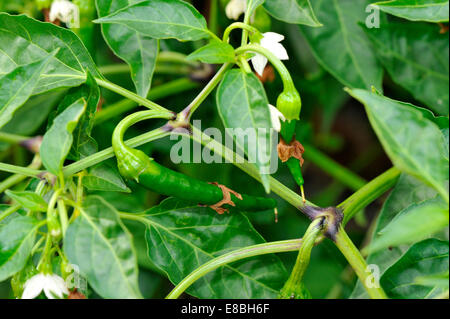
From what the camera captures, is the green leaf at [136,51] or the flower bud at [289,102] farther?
the green leaf at [136,51]

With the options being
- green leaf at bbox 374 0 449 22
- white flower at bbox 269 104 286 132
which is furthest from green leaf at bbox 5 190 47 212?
green leaf at bbox 374 0 449 22

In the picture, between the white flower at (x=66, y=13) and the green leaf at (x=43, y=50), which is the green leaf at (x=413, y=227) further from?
the white flower at (x=66, y=13)

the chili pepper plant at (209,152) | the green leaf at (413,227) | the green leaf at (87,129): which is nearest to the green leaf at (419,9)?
the chili pepper plant at (209,152)

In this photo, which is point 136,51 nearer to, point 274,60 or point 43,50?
point 43,50

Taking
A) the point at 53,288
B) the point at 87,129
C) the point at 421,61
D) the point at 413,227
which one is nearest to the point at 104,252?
the point at 53,288

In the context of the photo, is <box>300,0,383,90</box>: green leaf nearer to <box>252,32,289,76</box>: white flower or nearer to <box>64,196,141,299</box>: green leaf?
<box>252,32,289,76</box>: white flower

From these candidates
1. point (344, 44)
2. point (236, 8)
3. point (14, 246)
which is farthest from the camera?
point (344, 44)

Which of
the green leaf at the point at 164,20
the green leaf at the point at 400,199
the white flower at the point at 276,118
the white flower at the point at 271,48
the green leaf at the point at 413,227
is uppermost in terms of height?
the green leaf at the point at 164,20

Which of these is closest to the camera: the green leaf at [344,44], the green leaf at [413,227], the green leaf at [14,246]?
the green leaf at [413,227]
